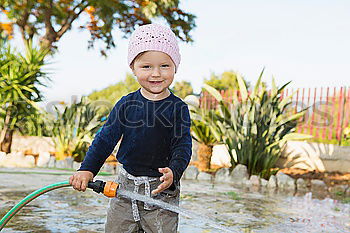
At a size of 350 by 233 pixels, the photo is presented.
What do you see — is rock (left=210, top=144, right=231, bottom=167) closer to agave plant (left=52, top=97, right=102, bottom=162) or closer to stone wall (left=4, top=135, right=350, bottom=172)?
stone wall (left=4, top=135, right=350, bottom=172)

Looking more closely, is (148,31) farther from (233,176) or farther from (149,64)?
(233,176)

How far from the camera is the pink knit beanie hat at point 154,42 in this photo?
2016mm

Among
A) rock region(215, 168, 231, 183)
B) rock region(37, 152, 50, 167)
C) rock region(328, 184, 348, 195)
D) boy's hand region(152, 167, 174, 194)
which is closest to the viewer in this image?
boy's hand region(152, 167, 174, 194)

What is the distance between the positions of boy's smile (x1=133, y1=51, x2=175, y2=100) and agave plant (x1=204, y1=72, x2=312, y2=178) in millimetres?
5252

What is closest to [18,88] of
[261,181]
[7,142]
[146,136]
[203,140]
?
[7,142]

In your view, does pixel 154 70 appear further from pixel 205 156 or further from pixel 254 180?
pixel 205 156

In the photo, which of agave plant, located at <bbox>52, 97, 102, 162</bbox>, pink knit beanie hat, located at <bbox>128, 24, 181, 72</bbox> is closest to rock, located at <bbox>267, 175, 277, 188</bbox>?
agave plant, located at <bbox>52, 97, 102, 162</bbox>

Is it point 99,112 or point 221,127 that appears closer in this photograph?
point 221,127

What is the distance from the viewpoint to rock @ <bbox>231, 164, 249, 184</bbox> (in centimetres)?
711

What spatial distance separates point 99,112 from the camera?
387 inches

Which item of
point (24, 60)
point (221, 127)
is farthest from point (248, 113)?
point (24, 60)

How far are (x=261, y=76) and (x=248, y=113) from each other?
0.66 metres

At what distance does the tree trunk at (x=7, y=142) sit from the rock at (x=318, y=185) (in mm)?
6029

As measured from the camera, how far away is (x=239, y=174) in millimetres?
7145
